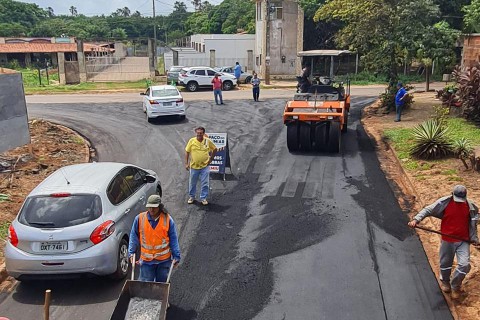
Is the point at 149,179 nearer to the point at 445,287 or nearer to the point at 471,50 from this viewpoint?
the point at 445,287

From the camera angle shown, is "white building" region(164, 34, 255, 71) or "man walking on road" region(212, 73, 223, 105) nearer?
"man walking on road" region(212, 73, 223, 105)

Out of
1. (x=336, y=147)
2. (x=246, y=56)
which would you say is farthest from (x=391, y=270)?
(x=246, y=56)

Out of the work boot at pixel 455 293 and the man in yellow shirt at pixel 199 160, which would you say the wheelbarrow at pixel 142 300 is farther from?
the man in yellow shirt at pixel 199 160

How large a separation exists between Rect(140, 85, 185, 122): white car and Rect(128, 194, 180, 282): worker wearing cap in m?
14.1

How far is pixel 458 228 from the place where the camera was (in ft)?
22.6

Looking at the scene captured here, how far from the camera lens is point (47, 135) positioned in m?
18.0

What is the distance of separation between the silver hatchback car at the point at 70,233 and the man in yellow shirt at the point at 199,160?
2.91 m

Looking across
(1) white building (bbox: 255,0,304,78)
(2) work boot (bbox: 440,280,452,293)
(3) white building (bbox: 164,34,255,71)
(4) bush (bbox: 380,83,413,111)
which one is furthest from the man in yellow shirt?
(3) white building (bbox: 164,34,255,71)

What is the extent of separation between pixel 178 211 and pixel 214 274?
296 cm

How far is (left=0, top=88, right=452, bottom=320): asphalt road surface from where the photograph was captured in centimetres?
675

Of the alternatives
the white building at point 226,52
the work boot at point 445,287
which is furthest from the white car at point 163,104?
the white building at point 226,52

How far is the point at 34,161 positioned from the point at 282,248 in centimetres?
907

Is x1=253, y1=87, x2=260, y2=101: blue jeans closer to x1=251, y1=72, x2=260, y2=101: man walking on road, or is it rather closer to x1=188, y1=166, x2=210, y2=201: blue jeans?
x1=251, y1=72, x2=260, y2=101: man walking on road

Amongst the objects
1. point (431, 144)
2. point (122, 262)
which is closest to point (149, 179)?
point (122, 262)
